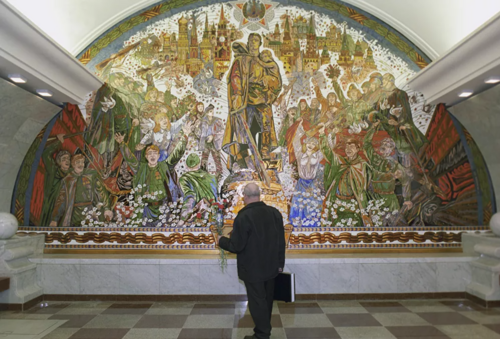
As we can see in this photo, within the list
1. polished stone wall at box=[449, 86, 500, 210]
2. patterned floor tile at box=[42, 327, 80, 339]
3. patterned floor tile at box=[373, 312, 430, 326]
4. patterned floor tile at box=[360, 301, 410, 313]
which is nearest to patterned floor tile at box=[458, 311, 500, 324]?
patterned floor tile at box=[373, 312, 430, 326]

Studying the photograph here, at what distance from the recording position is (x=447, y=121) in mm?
7363

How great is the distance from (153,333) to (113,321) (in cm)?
86

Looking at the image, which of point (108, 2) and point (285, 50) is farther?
point (285, 50)

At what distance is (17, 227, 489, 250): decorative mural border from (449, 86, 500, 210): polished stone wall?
1.83 metres

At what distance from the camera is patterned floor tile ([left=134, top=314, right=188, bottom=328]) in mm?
5223

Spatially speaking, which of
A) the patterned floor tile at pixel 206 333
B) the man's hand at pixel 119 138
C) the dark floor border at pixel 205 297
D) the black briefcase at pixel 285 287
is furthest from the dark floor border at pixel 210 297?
the man's hand at pixel 119 138

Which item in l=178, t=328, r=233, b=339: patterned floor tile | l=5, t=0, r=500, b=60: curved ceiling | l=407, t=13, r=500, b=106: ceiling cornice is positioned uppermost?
l=5, t=0, r=500, b=60: curved ceiling

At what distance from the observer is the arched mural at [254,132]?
7258 millimetres

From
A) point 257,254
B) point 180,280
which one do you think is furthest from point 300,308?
point 257,254

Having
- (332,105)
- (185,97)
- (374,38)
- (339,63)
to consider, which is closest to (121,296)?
(185,97)

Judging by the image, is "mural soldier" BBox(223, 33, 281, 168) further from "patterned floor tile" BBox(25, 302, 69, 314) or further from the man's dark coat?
"patterned floor tile" BBox(25, 302, 69, 314)

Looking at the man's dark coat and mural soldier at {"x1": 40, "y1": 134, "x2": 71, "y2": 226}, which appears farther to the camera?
mural soldier at {"x1": 40, "y1": 134, "x2": 71, "y2": 226}

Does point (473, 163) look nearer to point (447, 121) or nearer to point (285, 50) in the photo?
point (447, 121)

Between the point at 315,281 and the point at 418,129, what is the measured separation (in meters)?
3.55
